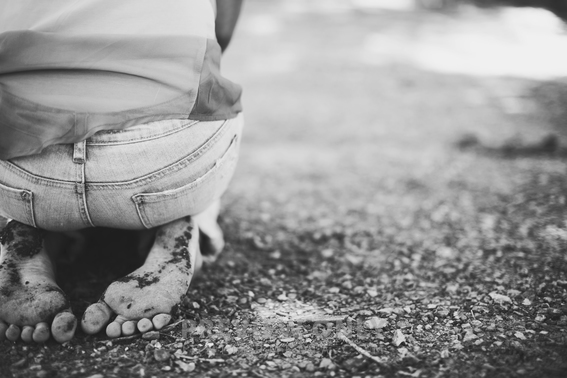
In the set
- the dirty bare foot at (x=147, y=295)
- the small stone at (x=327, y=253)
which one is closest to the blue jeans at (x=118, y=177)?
the dirty bare foot at (x=147, y=295)

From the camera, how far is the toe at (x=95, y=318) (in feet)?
4.22

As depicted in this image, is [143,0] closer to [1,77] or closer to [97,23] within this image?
[97,23]

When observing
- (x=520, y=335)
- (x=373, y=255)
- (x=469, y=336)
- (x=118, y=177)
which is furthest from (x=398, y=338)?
(x=118, y=177)

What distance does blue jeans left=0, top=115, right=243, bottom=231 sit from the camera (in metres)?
1.22

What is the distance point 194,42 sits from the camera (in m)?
1.25

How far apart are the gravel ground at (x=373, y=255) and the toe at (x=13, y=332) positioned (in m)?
0.03

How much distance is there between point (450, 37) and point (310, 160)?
3890 millimetres

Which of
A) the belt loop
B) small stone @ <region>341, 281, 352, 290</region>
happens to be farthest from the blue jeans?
small stone @ <region>341, 281, 352, 290</region>

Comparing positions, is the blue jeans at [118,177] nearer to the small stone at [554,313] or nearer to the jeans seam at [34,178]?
the jeans seam at [34,178]

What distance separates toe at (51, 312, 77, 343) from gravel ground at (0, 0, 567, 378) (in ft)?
0.12

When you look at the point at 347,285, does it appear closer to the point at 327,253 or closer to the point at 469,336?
the point at 327,253

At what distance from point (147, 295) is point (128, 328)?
0.30 ft

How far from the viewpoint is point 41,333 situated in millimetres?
1248

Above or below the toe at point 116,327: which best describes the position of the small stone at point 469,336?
below
